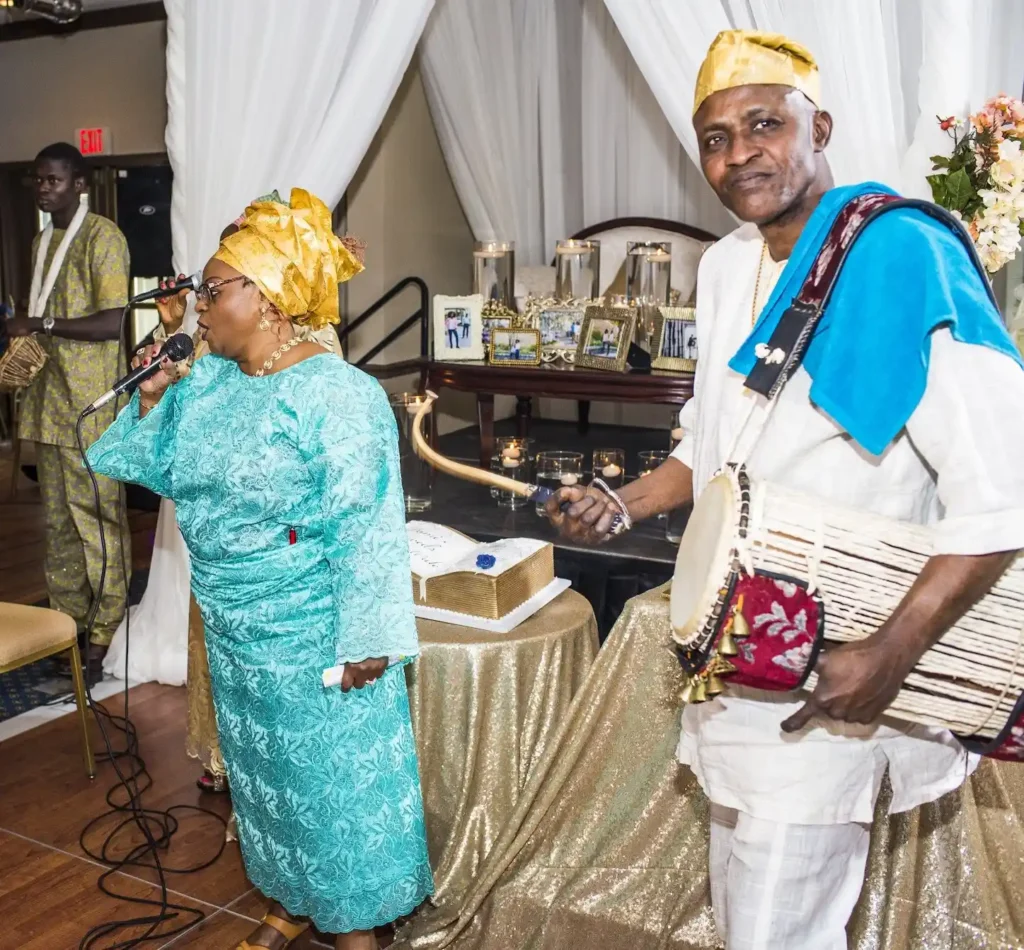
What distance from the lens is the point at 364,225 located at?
21.1ft

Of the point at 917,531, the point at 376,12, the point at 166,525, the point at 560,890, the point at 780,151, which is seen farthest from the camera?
the point at 166,525

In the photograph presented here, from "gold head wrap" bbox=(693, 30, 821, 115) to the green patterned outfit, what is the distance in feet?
10.4

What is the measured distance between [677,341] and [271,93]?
1.87 meters

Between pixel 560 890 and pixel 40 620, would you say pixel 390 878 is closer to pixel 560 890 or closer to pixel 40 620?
pixel 560 890

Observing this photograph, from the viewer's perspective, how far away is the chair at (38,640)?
10.4 ft

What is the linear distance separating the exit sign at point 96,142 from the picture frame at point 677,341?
15.4 ft

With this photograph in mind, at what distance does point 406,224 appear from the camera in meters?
6.84

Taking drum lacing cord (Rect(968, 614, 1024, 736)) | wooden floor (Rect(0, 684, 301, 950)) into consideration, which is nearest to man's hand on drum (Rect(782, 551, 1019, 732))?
drum lacing cord (Rect(968, 614, 1024, 736))

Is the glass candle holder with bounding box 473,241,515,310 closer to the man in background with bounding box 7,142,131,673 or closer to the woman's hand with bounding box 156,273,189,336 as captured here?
the man in background with bounding box 7,142,131,673

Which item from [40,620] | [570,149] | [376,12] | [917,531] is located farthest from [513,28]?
[917,531]

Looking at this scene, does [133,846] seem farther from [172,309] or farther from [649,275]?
[649,275]

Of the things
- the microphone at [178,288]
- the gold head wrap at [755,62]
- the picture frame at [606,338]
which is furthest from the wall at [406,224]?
the gold head wrap at [755,62]

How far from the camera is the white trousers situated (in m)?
1.55

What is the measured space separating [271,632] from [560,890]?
0.97 meters
